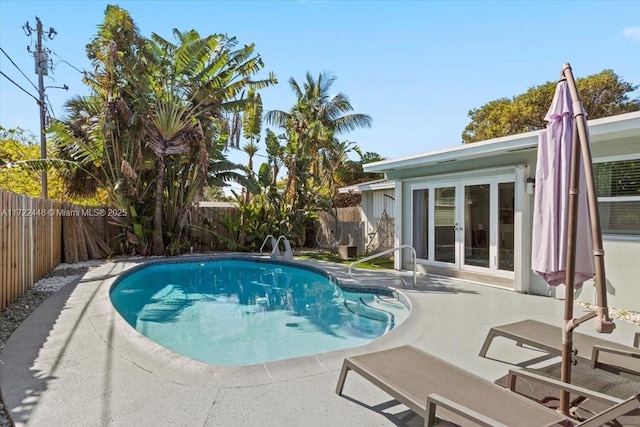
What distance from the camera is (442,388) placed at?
9.15 feet

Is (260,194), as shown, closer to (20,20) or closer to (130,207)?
(130,207)

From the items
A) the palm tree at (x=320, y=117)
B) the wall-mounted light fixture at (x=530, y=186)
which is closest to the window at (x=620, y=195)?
the wall-mounted light fixture at (x=530, y=186)

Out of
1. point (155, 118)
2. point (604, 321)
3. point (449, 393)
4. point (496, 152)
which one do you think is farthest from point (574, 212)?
point (155, 118)

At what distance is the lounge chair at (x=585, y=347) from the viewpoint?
332cm

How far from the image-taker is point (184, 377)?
3693mm

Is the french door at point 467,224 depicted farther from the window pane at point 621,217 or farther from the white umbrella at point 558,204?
the white umbrella at point 558,204

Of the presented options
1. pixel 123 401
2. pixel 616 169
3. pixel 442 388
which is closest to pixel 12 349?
pixel 123 401

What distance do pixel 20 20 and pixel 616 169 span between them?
20220 millimetres

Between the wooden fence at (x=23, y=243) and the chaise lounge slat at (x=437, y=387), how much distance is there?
20.3ft

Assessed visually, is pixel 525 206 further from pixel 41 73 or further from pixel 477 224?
pixel 41 73

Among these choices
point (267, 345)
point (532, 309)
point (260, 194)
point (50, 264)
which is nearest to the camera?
point (267, 345)

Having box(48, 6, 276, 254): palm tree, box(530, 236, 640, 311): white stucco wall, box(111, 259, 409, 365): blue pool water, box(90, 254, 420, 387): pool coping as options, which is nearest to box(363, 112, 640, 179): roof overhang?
box(530, 236, 640, 311): white stucco wall

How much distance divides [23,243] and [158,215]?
6476 millimetres

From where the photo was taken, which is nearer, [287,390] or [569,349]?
[569,349]
